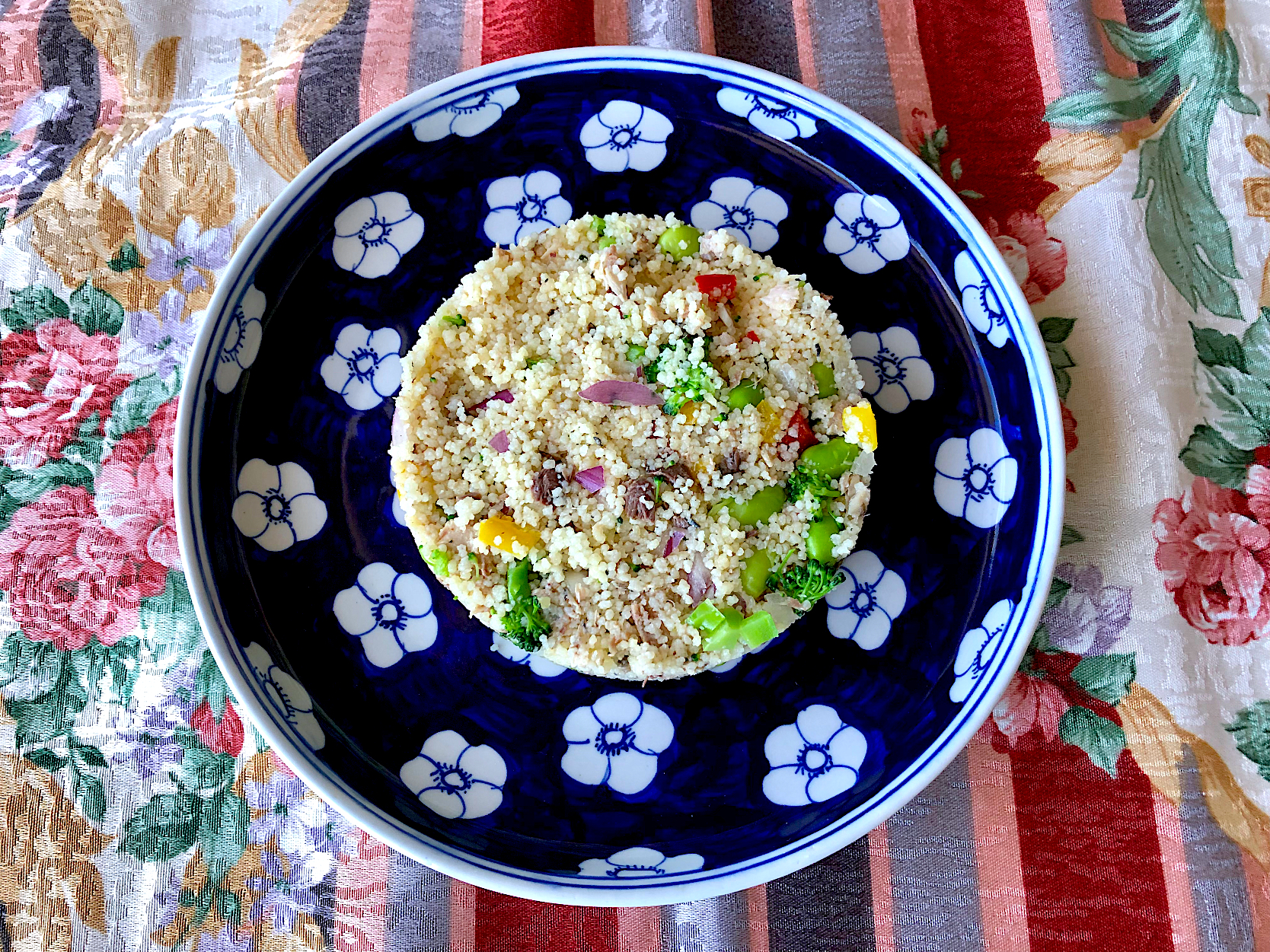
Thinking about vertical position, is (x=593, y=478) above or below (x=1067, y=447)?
below

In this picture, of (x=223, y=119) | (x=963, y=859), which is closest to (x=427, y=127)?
(x=223, y=119)

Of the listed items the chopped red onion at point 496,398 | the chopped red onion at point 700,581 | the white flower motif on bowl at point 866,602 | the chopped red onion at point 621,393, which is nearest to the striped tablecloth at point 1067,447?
the white flower motif on bowl at point 866,602

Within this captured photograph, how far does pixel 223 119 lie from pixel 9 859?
2.16m

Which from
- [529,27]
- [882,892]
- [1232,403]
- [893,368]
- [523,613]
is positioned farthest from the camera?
[529,27]

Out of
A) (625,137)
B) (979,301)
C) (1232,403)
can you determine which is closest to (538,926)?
(979,301)

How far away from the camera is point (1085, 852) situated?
246 centimetres

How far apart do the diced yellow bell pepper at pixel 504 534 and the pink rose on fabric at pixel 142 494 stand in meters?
0.96

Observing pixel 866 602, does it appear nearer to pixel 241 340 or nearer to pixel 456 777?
pixel 456 777

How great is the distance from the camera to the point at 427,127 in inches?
102

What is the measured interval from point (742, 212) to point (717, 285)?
40 cm

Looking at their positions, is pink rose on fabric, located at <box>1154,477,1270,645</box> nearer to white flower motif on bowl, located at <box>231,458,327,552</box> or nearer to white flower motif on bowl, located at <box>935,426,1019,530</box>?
white flower motif on bowl, located at <box>935,426,1019,530</box>

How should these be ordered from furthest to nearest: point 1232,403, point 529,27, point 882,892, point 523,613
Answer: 1. point 529,27
2. point 1232,403
3. point 882,892
4. point 523,613

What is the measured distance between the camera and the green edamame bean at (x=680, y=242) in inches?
93.6

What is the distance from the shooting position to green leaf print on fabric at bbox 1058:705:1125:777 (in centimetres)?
249
